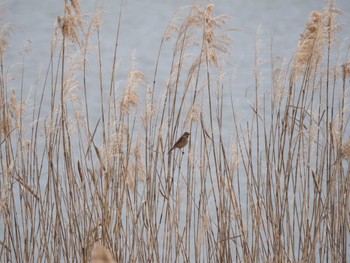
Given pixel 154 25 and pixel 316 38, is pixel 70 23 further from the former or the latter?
pixel 154 25

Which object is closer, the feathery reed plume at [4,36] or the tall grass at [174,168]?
the tall grass at [174,168]

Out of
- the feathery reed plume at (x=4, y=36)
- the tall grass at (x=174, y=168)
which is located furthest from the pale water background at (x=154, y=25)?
the tall grass at (x=174, y=168)

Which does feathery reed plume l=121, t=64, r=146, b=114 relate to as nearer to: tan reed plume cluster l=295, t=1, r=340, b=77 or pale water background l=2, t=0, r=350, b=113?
tan reed plume cluster l=295, t=1, r=340, b=77

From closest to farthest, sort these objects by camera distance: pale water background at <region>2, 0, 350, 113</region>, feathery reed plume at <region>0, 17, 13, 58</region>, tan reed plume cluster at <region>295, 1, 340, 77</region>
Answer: tan reed plume cluster at <region>295, 1, 340, 77</region>, feathery reed plume at <region>0, 17, 13, 58</region>, pale water background at <region>2, 0, 350, 113</region>

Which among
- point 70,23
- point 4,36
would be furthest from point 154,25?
point 70,23

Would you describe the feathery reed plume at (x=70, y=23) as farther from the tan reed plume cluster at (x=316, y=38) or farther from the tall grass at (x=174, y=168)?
the tan reed plume cluster at (x=316, y=38)

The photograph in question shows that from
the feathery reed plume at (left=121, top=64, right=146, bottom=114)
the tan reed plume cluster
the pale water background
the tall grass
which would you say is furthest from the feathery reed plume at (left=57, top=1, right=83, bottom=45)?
the pale water background

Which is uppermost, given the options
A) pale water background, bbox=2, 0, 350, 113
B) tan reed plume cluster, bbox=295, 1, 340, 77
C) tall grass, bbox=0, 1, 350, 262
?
pale water background, bbox=2, 0, 350, 113

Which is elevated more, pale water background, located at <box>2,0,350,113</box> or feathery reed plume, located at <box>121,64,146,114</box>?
pale water background, located at <box>2,0,350,113</box>

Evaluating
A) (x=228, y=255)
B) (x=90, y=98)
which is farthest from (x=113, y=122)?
(x=90, y=98)

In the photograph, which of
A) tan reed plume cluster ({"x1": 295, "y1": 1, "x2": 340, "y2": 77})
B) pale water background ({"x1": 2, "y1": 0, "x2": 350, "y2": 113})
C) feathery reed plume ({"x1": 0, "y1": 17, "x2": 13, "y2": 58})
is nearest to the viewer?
tan reed plume cluster ({"x1": 295, "y1": 1, "x2": 340, "y2": 77})

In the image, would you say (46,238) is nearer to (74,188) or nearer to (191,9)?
(74,188)

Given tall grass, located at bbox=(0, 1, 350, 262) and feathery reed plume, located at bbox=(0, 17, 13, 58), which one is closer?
tall grass, located at bbox=(0, 1, 350, 262)

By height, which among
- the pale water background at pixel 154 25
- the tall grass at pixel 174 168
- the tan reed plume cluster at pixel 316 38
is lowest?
the tall grass at pixel 174 168
